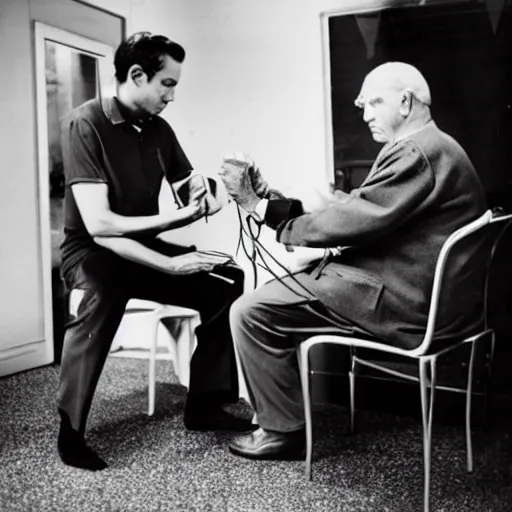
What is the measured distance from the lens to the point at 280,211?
5.58 feet

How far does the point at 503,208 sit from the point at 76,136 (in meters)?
1.23

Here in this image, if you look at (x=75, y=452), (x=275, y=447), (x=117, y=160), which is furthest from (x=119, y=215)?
(x=275, y=447)

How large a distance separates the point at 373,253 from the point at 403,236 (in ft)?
0.31

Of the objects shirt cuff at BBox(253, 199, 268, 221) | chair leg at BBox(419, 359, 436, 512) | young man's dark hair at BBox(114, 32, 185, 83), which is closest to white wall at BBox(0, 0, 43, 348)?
young man's dark hair at BBox(114, 32, 185, 83)

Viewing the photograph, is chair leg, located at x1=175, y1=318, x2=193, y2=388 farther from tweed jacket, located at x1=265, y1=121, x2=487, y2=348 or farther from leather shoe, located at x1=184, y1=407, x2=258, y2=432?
tweed jacket, located at x1=265, y1=121, x2=487, y2=348

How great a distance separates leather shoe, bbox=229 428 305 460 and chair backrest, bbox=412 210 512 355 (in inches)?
18.6

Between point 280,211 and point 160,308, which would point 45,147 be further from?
point 280,211

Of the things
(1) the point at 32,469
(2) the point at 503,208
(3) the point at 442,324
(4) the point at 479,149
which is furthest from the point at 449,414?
(1) the point at 32,469

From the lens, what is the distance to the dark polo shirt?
1.77 meters

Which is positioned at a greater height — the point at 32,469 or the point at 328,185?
the point at 328,185

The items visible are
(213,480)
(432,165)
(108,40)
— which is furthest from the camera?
(108,40)

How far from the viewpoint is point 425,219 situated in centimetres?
158

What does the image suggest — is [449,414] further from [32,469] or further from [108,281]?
[32,469]

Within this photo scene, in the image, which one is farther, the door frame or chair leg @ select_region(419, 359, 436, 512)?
the door frame
